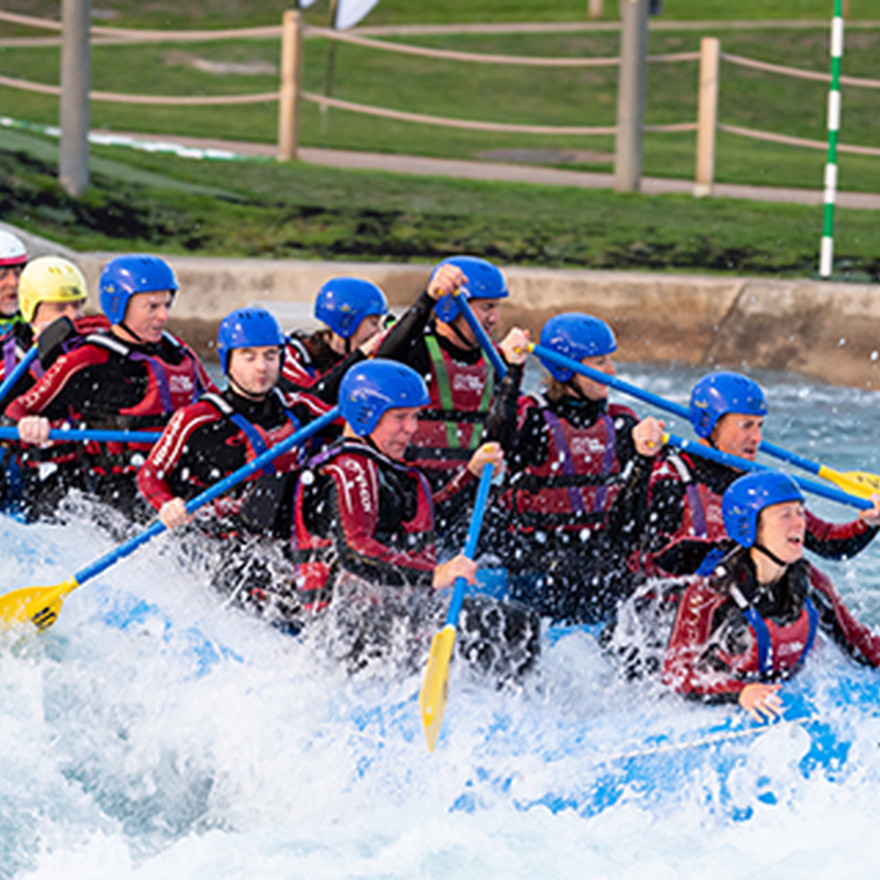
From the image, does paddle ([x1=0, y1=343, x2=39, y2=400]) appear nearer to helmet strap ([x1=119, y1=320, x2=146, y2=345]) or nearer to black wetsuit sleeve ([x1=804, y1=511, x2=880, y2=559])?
helmet strap ([x1=119, y1=320, x2=146, y2=345])

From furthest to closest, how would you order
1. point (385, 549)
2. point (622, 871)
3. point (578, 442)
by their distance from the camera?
point (578, 442) < point (385, 549) < point (622, 871)

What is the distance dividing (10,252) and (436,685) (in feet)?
13.1

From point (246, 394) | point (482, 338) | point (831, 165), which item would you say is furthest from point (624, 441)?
point (831, 165)

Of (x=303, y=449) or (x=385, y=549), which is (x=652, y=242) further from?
(x=385, y=549)

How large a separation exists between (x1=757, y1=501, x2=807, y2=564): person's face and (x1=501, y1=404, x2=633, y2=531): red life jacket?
3.73 feet

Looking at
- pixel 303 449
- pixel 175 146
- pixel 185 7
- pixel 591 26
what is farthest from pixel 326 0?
pixel 303 449

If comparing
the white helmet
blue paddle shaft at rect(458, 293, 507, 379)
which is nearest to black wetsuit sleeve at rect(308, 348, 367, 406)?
blue paddle shaft at rect(458, 293, 507, 379)

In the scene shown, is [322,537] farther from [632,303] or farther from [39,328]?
[632,303]

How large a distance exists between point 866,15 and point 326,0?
9019 mm

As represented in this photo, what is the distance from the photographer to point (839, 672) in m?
5.26

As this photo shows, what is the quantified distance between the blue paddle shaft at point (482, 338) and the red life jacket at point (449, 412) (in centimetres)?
15

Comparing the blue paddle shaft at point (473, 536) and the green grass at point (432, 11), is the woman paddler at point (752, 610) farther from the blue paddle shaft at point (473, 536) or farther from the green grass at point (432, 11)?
the green grass at point (432, 11)

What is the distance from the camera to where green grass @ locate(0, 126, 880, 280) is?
11734 millimetres

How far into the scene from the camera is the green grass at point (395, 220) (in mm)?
11734
